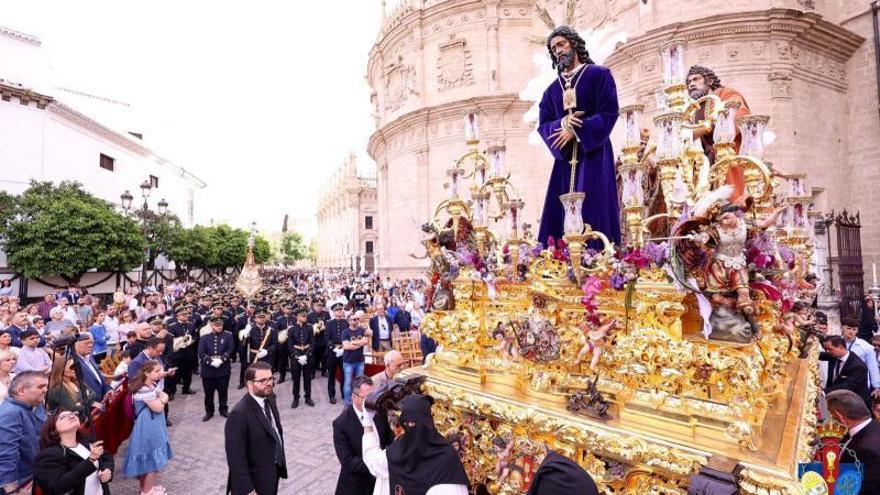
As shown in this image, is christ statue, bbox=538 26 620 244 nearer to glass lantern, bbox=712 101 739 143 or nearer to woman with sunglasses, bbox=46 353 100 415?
glass lantern, bbox=712 101 739 143

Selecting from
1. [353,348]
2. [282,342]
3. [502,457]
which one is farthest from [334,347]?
[502,457]

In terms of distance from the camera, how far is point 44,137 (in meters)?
26.6

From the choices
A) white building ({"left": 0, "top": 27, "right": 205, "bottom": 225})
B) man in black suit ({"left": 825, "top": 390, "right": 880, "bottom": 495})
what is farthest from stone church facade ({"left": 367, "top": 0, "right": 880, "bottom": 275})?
white building ({"left": 0, "top": 27, "right": 205, "bottom": 225})

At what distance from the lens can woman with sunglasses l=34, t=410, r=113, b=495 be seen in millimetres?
3975

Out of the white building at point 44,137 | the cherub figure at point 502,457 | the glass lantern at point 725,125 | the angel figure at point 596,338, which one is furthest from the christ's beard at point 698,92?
the white building at point 44,137

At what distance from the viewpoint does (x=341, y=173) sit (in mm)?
77250

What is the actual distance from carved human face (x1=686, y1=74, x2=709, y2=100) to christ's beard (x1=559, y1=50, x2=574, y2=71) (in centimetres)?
126

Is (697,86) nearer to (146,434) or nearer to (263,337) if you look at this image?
(146,434)

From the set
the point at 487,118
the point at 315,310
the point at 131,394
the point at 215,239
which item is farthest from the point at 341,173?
the point at 131,394

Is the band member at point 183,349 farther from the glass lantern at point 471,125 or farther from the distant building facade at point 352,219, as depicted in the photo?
the distant building facade at point 352,219

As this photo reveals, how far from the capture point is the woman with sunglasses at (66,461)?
156 inches

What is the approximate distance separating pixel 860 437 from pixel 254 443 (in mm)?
5434

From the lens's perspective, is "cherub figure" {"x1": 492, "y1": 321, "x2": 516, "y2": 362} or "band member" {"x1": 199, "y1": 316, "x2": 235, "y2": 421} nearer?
"cherub figure" {"x1": 492, "y1": 321, "x2": 516, "y2": 362}

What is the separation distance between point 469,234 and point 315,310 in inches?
335
